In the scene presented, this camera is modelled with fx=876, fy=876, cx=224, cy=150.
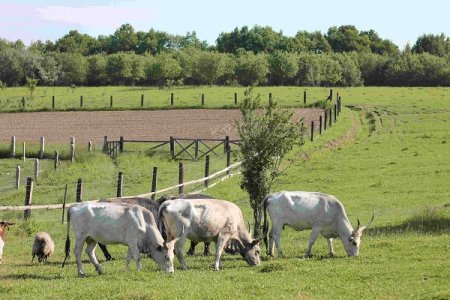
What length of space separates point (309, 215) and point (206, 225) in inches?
115

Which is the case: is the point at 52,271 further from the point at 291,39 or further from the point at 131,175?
the point at 291,39

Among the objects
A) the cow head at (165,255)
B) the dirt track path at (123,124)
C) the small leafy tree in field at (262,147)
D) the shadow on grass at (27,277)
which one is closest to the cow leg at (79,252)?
the shadow on grass at (27,277)

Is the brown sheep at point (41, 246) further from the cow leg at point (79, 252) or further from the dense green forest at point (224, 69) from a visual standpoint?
the dense green forest at point (224, 69)

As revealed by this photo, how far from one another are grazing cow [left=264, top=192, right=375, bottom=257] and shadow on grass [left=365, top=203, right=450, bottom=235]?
3.99 metres

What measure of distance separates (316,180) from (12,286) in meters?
24.3

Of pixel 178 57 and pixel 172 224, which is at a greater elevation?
pixel 178 57

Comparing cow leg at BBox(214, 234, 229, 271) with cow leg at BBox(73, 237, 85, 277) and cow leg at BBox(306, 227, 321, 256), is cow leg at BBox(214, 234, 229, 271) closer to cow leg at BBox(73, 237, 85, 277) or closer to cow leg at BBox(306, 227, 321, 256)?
cow leg at BBox(306, 227, 321, 256)

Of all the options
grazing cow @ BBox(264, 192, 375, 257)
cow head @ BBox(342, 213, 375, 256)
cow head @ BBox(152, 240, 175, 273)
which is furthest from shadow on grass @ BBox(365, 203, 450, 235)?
cow head @ BBox(152, 240, 175, 273)

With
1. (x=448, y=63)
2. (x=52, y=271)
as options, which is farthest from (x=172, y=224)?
(x=448, y=63)

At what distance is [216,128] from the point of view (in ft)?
209

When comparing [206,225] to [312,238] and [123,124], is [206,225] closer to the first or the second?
[312,238]

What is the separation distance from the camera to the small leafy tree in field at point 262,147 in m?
25.9

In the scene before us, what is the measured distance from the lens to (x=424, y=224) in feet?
88.9

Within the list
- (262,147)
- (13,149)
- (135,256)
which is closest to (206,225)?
(135,256)
